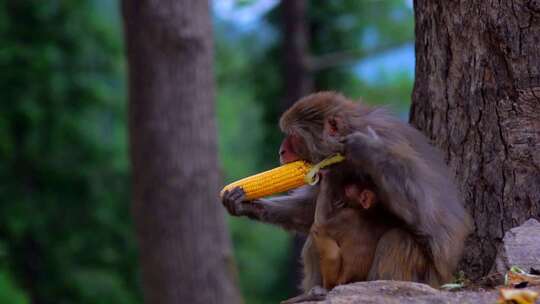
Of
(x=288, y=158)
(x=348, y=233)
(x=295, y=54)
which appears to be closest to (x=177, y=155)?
(x=288, y=158)

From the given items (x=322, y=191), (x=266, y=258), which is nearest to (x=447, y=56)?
(x=322, y=191)

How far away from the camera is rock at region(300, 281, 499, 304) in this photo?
5.71 meters

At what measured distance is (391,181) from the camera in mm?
6652

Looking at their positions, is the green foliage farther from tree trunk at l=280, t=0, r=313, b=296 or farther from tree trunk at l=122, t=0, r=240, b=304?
tree trunk at l=122, t=0, r=240, b=304

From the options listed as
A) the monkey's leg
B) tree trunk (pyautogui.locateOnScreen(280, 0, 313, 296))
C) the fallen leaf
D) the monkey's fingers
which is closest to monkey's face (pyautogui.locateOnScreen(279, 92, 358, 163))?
the monkey's fingers

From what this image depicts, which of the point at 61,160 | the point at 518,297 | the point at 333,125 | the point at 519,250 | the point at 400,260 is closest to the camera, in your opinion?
the point at 518,297

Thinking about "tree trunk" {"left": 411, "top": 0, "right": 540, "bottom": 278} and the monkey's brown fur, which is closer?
the monkey's brown fur

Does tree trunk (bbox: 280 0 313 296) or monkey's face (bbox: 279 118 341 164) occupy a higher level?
tree trunk (bbox: 280 0 313 296)

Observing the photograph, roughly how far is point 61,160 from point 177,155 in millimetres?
8115

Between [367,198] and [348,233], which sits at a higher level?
[367,198]

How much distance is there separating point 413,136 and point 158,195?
19.3ft

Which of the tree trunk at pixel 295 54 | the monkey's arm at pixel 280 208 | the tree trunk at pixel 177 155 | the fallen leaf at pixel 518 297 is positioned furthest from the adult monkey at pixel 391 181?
the tree trunk at pixel 295 54

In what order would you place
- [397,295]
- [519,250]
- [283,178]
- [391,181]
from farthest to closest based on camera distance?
[283,178] → [391,181] → [519,250] → [397,295]

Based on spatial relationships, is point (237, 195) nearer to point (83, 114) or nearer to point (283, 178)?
point (283, 178)
